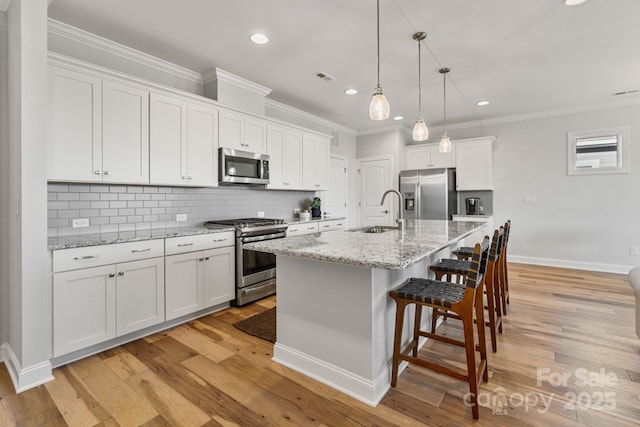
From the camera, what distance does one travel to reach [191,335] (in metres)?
2.69

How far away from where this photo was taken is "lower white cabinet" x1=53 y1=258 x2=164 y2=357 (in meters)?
2.15

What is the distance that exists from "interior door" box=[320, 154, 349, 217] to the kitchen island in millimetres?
3628

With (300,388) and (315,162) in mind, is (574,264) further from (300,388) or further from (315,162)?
(300,388)

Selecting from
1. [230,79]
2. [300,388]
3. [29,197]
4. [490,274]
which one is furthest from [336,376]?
[230,79]

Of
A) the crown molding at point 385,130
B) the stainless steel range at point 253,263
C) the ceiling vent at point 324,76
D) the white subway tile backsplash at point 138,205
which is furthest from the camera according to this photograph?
the crown molding at point 385,130

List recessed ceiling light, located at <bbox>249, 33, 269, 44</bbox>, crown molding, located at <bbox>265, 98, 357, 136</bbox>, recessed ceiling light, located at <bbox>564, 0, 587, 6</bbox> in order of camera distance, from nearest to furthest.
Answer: recessed ceiling light, located at <bbox>564, 0, 587, 6</bbox> → recessed ceiling light, located at <bbox>249, 33, 269, 44</bbox> → crown molding, located at <bbox>265, 98, 357, 136</bbox>

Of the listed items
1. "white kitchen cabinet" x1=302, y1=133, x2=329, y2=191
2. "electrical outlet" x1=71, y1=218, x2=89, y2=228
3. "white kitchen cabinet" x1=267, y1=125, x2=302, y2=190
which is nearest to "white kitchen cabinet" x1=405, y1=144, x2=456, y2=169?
"white kitchen cabinet" x1=302, y1=133, x2=329, y2=191

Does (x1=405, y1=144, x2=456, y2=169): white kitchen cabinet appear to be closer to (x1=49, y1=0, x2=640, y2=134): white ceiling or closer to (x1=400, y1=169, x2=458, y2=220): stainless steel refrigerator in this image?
(x1=400, y1=169, x2=458, y2=220): stainless steel refrigerator

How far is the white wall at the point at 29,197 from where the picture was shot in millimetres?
1918

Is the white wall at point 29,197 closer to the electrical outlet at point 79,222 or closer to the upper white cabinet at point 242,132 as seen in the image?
the electrical outlet at point 79,222

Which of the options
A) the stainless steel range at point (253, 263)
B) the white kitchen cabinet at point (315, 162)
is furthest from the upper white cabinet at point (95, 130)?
the white kitchen cabinet at point (315, 162)

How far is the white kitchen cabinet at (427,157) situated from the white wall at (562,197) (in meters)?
0.71

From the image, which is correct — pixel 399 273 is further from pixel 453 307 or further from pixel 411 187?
pixel 411 187

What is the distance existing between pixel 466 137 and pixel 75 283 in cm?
623
